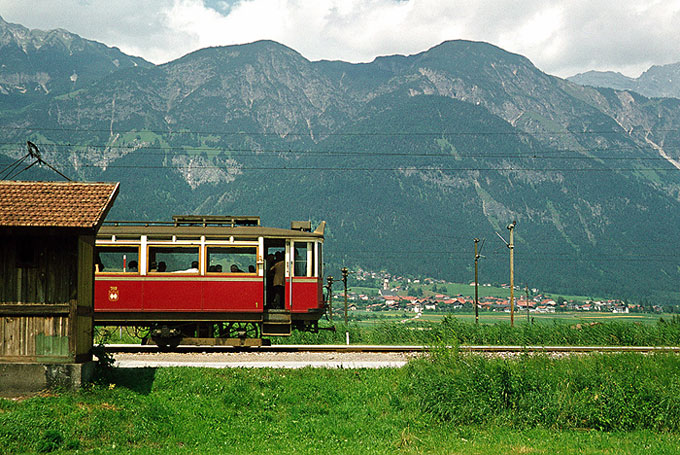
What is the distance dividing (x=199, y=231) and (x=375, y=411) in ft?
32.0

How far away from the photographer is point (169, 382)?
16609mm

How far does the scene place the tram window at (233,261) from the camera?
23.2 metres

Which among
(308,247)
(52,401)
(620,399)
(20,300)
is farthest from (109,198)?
(620,399)

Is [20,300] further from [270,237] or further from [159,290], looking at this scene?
[270,237]

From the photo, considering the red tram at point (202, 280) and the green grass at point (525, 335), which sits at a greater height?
the red tram at point (202, 280)

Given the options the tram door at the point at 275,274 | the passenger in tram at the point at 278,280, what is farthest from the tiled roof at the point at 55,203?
the passenger in tram at the point at 278,280

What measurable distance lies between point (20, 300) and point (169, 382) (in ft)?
12.5

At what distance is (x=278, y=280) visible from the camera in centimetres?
2384

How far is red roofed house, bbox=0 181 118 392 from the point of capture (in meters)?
14.4

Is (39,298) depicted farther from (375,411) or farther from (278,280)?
(278,280)

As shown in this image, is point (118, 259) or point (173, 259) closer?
point (118, 259)

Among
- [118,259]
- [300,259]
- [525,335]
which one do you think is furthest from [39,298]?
[525,335]

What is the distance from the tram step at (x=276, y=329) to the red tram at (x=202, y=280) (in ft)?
0.11

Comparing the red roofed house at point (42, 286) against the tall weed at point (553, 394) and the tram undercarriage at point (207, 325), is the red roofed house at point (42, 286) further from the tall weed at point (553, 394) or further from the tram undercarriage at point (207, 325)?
the tram undercarriage at point (207, 325)
